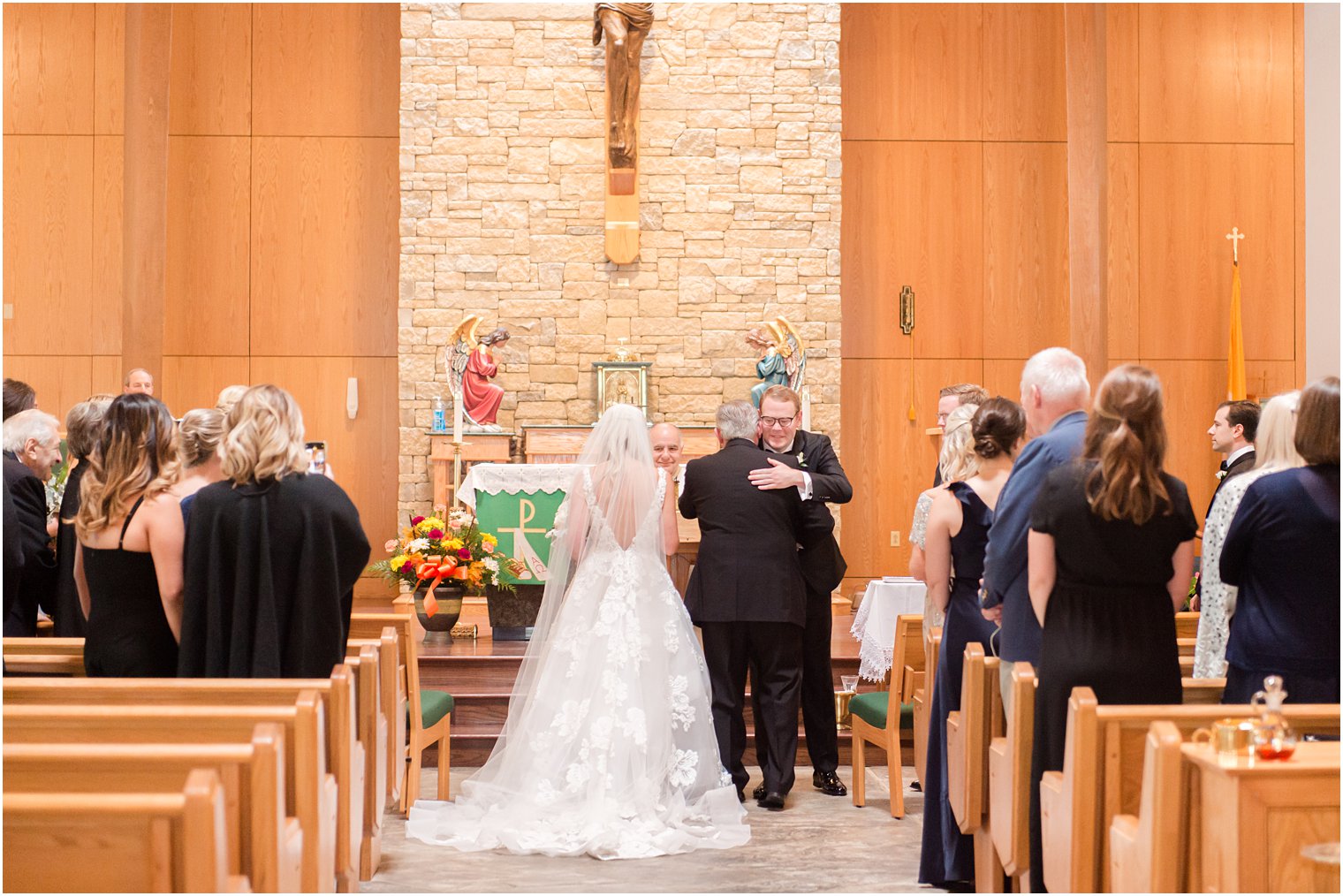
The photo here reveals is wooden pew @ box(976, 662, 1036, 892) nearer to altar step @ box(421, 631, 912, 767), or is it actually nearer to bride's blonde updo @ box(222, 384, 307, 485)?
bride's blonde updo @ box(222, 384, 307, 485)

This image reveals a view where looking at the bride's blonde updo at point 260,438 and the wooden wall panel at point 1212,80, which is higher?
the wooden wall panel at point 1212,80

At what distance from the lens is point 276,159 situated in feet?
32.5

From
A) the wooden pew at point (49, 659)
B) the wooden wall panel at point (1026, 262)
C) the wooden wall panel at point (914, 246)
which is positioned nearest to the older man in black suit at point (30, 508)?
the wooden pew at point (49, 659)

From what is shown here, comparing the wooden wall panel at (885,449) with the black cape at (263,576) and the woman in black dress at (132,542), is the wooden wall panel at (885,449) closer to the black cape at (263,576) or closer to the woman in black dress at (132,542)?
the black cape at (263,576)

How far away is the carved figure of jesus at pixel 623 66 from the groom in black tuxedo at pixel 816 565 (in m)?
4.71

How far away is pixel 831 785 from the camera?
16.3ft

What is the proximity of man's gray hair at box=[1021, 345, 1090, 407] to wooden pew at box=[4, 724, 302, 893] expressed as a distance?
1960mm

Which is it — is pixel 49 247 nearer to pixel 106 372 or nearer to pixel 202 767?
pixel 106 372

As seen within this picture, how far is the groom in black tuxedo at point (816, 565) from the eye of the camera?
4777 millimetres

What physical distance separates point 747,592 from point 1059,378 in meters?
1.73

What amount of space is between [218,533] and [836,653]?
369cm

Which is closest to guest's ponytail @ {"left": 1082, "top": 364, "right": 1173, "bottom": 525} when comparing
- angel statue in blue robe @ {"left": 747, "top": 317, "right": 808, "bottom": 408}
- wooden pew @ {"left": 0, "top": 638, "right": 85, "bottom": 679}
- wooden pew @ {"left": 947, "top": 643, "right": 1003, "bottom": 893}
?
wooden pew @ {"left": 947, "top": 643, "right": 1003, "bottom": 893}

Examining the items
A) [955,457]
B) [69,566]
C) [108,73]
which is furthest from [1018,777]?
[108,73]

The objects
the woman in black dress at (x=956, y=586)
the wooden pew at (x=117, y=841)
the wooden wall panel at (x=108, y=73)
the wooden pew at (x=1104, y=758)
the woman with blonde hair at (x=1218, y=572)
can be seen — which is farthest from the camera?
the wooden wall panel at (x=108, y=73)
